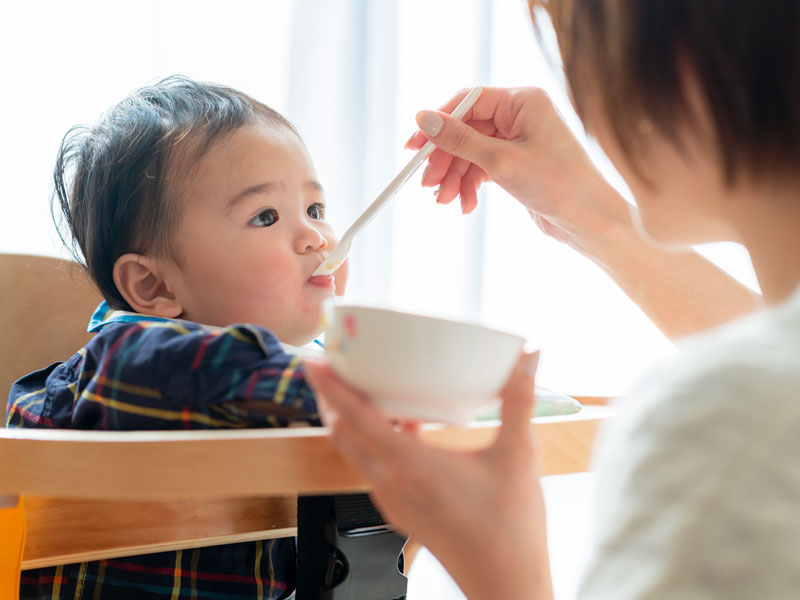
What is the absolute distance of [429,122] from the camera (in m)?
0.90

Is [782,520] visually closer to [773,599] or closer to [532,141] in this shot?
[773,599]

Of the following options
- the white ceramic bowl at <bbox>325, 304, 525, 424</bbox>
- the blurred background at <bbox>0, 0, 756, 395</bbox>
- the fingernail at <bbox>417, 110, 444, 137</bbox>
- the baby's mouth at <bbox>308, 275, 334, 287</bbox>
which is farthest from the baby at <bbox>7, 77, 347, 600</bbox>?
the blurred background at <bbox>0, 0, 756, 395</bbox>

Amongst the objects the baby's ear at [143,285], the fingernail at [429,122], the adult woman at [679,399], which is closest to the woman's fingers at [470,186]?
the fingernail at [429,122]

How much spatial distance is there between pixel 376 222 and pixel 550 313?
52cm

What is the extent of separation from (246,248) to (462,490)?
575 mm

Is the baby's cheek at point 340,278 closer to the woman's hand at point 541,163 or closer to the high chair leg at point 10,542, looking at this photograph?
the woman's hand at point 541,163

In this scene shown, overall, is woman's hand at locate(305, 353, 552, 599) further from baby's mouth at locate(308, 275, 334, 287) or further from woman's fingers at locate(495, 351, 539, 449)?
baby's mouth at locate(308, 275, 334, 287)

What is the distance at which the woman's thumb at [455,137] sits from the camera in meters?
0.90

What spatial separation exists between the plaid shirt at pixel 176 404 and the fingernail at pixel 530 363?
0.17 m

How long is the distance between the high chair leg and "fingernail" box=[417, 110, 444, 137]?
22.7 inches

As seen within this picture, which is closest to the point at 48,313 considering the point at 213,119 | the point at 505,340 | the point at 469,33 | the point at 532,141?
the point at 213,119

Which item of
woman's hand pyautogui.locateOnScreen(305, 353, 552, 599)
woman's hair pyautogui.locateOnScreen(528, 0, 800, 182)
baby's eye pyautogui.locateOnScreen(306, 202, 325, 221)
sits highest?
woman's hair pyautogui.locateOnScreen(528, 0, 800, 182)

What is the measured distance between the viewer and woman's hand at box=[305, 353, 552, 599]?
0.41 meters

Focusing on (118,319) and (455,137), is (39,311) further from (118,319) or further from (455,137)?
(455,137)
